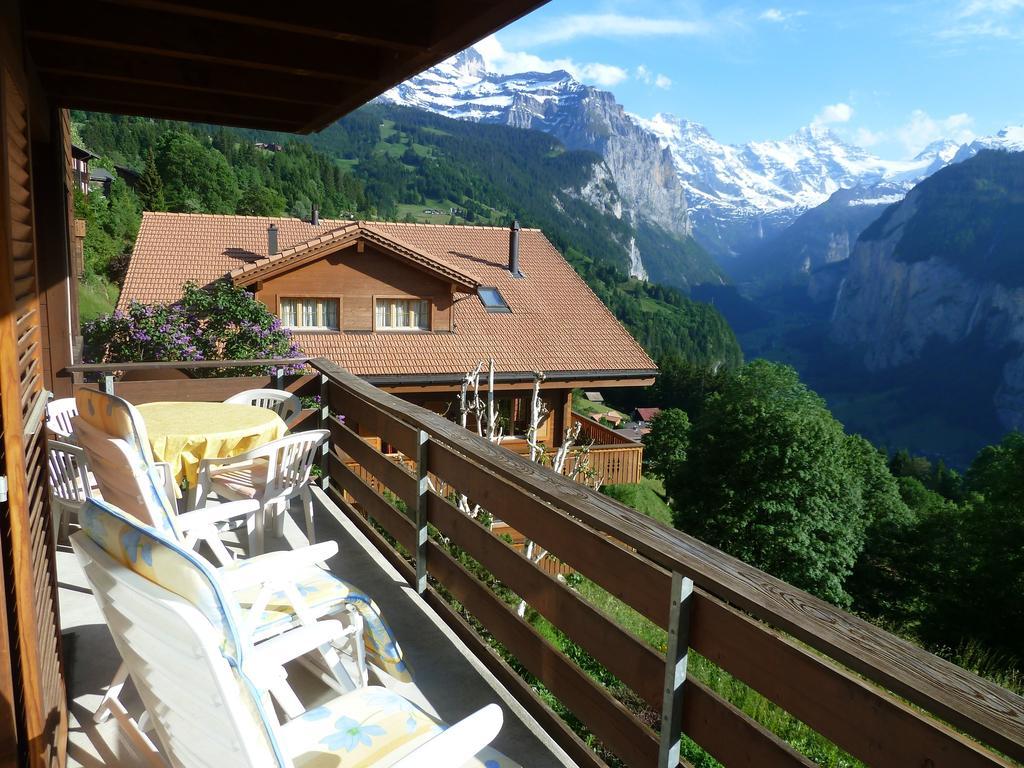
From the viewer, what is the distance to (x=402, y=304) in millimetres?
17125

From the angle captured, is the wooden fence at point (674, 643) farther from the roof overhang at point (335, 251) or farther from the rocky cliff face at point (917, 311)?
the rocky cliff face at point (917, 311)

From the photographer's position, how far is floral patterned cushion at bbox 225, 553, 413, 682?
240 cm

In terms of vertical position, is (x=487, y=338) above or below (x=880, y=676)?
below

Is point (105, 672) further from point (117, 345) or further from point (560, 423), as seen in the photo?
point (560, 423)

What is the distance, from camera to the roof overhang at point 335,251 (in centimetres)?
1479

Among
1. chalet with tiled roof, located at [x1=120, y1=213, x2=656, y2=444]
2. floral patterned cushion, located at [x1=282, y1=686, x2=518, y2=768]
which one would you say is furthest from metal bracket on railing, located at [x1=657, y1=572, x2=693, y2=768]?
chalet with tiled roof, located at [x1=120, y1=213, x2=656, y2=444]

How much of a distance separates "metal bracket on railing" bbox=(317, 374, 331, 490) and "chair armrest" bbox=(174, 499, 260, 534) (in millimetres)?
1528

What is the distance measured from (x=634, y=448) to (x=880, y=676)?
14.9 m

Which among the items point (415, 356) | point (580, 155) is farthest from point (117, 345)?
point (580, 155)

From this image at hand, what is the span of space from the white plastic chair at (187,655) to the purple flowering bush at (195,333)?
8.89m

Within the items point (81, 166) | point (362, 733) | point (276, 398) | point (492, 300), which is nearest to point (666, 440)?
point (492, 300)

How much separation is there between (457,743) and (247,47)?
3.09 meters

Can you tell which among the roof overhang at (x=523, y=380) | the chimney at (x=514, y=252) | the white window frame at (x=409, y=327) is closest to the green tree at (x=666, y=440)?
the chimney at (x=514, y=252)

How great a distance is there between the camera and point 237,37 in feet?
11.0
